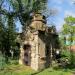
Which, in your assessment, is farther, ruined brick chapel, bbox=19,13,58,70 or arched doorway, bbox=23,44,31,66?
arched doorway, bbox=23,44,31,66

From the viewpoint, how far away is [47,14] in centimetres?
3203

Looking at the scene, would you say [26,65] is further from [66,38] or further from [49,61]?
[66,38]

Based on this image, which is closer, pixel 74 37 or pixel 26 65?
pixel 26 65

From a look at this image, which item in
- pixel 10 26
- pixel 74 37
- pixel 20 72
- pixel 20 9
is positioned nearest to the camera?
pixel 20 72

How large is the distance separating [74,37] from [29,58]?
22408 mm

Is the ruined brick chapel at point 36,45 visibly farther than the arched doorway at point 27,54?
No

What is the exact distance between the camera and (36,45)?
26500 mm

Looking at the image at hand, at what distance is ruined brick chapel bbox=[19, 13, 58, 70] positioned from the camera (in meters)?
26.5

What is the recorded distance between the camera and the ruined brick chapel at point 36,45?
2648 centimetres

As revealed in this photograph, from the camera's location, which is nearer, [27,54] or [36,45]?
[36,45]

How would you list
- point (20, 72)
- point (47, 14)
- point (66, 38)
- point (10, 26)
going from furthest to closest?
1. point (66, 38)
2. point (47, 14)
3. point (10, 26)
4. point (20, 72)

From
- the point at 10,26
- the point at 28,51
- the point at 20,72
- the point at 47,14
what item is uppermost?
the point at 47,14

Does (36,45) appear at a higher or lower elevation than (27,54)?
higher

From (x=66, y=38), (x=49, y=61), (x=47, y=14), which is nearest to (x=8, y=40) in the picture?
(x=49, y=61)
